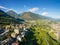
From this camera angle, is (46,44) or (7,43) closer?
(7,43)

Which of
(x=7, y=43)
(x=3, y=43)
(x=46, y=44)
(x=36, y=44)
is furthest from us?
(x=46, y=44)

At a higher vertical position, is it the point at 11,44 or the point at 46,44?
the point at 11,44

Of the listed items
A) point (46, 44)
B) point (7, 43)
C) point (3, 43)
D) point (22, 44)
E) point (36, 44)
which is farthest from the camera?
point (46, 44)

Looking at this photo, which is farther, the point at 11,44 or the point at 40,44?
the point at 40,44

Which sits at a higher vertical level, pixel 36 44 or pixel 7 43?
pixel 7 43

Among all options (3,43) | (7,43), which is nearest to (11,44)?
(7,43)

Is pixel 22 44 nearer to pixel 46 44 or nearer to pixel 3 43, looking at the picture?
pixel 3 43

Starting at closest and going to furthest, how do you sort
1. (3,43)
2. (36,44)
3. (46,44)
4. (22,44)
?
(3,43) < (22,44) < (36,44) < (46,44)

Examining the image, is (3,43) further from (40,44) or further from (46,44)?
(46,44)

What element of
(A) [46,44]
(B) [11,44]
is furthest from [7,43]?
(A) [46,44]
